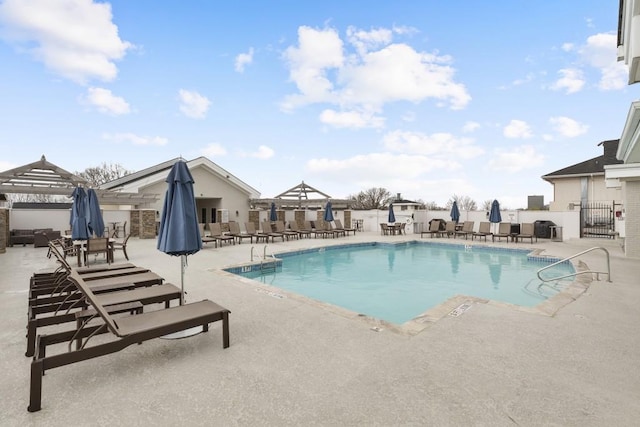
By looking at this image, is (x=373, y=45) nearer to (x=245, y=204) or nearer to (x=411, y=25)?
(x=411, y=25)

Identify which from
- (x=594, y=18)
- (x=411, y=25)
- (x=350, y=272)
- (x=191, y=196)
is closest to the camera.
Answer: (x=191, y=196)

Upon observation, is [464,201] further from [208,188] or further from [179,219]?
[179,219]

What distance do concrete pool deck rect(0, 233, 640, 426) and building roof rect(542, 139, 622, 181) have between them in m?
20.6

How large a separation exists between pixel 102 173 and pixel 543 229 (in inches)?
1676

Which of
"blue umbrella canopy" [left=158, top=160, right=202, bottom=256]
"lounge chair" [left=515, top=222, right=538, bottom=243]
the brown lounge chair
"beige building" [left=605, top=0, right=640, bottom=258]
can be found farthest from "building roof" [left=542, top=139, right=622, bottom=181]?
the brown lounge chair

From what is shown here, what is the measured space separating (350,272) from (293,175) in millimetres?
22551

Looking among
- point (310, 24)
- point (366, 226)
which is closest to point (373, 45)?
point (310, 24)

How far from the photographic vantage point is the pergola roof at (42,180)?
1428cm

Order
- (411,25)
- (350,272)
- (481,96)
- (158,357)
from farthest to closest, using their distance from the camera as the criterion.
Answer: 1. (481,96)
2. (411,25)
3. (350,272)
4. (158,357)

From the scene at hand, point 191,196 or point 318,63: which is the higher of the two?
point 318,63

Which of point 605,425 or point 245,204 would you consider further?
point 245,204

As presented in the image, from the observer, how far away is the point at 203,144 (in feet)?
84.5

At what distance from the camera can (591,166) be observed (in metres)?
21.1

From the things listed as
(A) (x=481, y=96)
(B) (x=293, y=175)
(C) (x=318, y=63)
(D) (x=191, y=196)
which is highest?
(C) (x=318, y=63)
